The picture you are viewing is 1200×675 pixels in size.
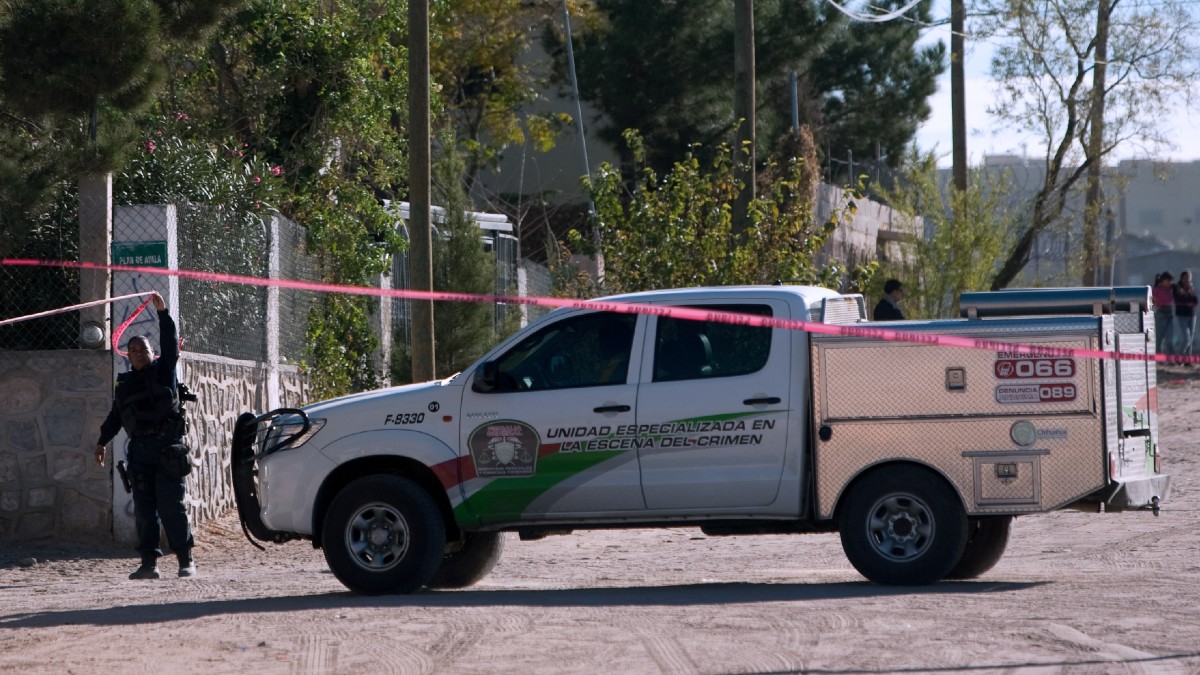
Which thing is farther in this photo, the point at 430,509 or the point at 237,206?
the point at 237,206

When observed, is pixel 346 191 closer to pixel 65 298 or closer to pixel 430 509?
pixel 65 298

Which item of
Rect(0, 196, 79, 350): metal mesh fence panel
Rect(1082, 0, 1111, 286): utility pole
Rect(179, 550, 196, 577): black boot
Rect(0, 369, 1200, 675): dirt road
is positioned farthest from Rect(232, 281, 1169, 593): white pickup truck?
Rect(1082, 0, 1111, 286): utility pole

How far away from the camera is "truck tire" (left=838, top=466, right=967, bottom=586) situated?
9.54 metres

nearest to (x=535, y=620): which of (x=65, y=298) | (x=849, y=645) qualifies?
(x=849, y=645)

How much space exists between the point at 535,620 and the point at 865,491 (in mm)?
2339

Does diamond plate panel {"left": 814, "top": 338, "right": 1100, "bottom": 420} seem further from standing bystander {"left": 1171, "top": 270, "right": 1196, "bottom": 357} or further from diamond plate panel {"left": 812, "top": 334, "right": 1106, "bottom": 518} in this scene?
standing bystander {"left": 1171, "top": 270, "right": 1196, "bottom": 357}

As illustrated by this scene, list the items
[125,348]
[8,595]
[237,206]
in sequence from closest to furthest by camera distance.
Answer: [8,595] < [125,348] < [237,206]

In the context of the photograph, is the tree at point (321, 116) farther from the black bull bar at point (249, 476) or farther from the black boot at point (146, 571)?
the black bull bar at point (249, 476)

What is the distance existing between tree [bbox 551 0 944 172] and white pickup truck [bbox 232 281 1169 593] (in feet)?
71.7

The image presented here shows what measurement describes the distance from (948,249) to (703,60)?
919 cm

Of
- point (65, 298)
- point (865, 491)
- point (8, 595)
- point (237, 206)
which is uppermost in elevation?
point (237, 206)

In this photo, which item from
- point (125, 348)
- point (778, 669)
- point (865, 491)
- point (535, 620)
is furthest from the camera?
point (125, 348)

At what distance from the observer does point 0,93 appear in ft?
39.3

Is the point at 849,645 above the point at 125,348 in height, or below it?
below
